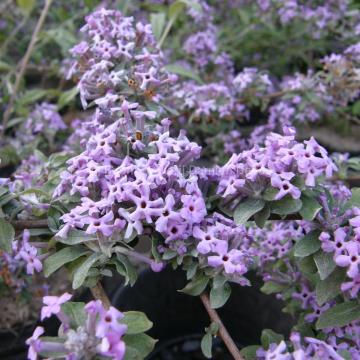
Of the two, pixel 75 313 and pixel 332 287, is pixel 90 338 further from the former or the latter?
pixel 332 287

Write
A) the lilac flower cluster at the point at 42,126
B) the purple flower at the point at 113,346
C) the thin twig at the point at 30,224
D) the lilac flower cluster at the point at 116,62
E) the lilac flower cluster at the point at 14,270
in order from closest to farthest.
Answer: the purple flower at the point at 113,346
the thin twig at the point at 30,224
the lilac flower cluster at the point at 116,62
the lilac flower cluster at the point at 14,270
the lilac flower cluster at the point at 42,126

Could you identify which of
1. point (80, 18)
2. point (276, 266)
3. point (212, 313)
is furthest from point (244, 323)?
point (80, 18)

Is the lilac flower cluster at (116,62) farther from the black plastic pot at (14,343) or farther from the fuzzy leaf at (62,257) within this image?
the black plastic pot at (14,343)

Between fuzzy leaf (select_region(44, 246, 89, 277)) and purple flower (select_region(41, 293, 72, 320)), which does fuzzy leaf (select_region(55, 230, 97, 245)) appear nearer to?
fuzzy leaf (select_region(44, 246, 89, 277))

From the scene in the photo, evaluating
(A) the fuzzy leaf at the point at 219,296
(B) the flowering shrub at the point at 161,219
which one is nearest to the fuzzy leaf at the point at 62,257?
(B) the flowering shrub at the point at 161,219

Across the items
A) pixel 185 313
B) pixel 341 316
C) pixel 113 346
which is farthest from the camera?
pixel 185 313

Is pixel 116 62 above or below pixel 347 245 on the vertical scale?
above

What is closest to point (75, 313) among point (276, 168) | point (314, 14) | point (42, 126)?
point (276, 168)

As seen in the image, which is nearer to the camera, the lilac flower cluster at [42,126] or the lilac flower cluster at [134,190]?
the lilac flower cluster at [134,190]
